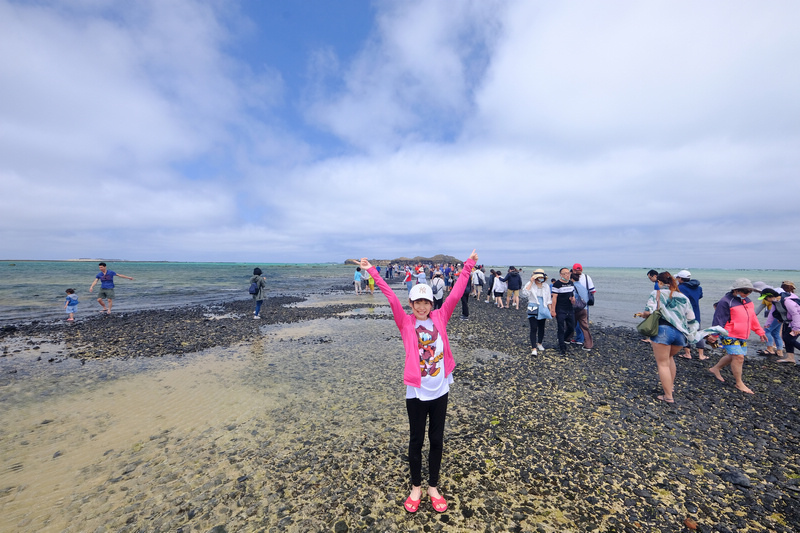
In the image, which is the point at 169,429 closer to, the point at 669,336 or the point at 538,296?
the point at 538,296

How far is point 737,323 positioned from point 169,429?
13.7 meters

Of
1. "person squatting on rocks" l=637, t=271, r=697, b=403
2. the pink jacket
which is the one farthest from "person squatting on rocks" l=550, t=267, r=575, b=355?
the pink jacket

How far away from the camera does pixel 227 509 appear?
4395 mm

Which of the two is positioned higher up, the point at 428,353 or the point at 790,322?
the point at 428,353

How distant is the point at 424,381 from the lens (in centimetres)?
419

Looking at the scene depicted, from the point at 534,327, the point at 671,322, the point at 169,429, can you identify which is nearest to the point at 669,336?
the point at 671,322

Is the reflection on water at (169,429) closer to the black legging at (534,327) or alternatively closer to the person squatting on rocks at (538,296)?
the black legging at (534,327)

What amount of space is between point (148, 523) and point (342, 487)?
2595mm

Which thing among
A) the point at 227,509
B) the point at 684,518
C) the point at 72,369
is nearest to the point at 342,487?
the point at 227,509

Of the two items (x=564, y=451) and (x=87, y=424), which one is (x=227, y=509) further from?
(x=564, y=451)

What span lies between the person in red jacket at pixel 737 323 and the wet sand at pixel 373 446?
90cm

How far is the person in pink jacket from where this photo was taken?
4191 millimetres

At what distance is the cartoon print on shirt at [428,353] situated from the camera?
13.9 ft

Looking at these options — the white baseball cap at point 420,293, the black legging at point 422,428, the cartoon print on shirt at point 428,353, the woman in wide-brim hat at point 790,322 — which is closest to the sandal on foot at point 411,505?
the black legging at point 422,428
